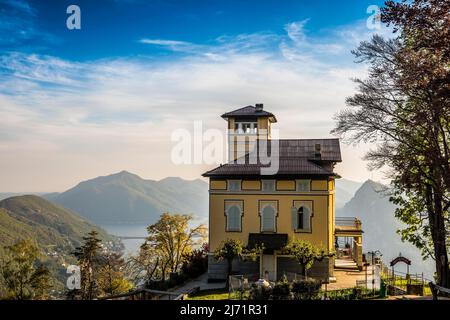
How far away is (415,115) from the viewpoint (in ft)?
58.9

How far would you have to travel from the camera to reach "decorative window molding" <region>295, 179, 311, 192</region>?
92.1 feet

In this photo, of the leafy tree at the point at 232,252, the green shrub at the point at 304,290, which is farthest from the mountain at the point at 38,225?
the green shrub at the point at 304,290

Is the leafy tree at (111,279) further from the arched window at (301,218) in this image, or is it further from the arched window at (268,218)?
the arched window at (301,218)

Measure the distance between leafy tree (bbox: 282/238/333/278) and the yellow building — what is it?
1101 millimetres

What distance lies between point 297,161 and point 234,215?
16.8ft

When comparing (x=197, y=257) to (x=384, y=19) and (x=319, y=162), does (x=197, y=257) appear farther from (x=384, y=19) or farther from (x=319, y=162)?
(x=384, y=19)

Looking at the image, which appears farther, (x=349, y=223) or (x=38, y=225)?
(x=38, y=225)

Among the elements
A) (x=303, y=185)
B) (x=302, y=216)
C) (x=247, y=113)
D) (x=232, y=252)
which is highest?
(x=247, y=113)

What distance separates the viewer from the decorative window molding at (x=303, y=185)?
28062 mm

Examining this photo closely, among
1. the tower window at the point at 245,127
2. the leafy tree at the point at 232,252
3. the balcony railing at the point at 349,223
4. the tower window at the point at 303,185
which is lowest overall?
the leafy tree at the point at 232,252

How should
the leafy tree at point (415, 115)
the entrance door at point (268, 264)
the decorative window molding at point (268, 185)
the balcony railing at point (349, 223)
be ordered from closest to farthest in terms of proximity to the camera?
the leafy tree at point (415, 115)
the entrance door at point (268, 264)
the decorative window molding at point (268, 185)
the balcony railing at point (349, 223)

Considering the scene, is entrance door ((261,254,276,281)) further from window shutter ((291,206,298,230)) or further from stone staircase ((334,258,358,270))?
stone staircase ((334,258,358,270))

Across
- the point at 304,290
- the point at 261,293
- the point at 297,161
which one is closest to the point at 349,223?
the point at 297,161

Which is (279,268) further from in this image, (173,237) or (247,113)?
(173,237)
